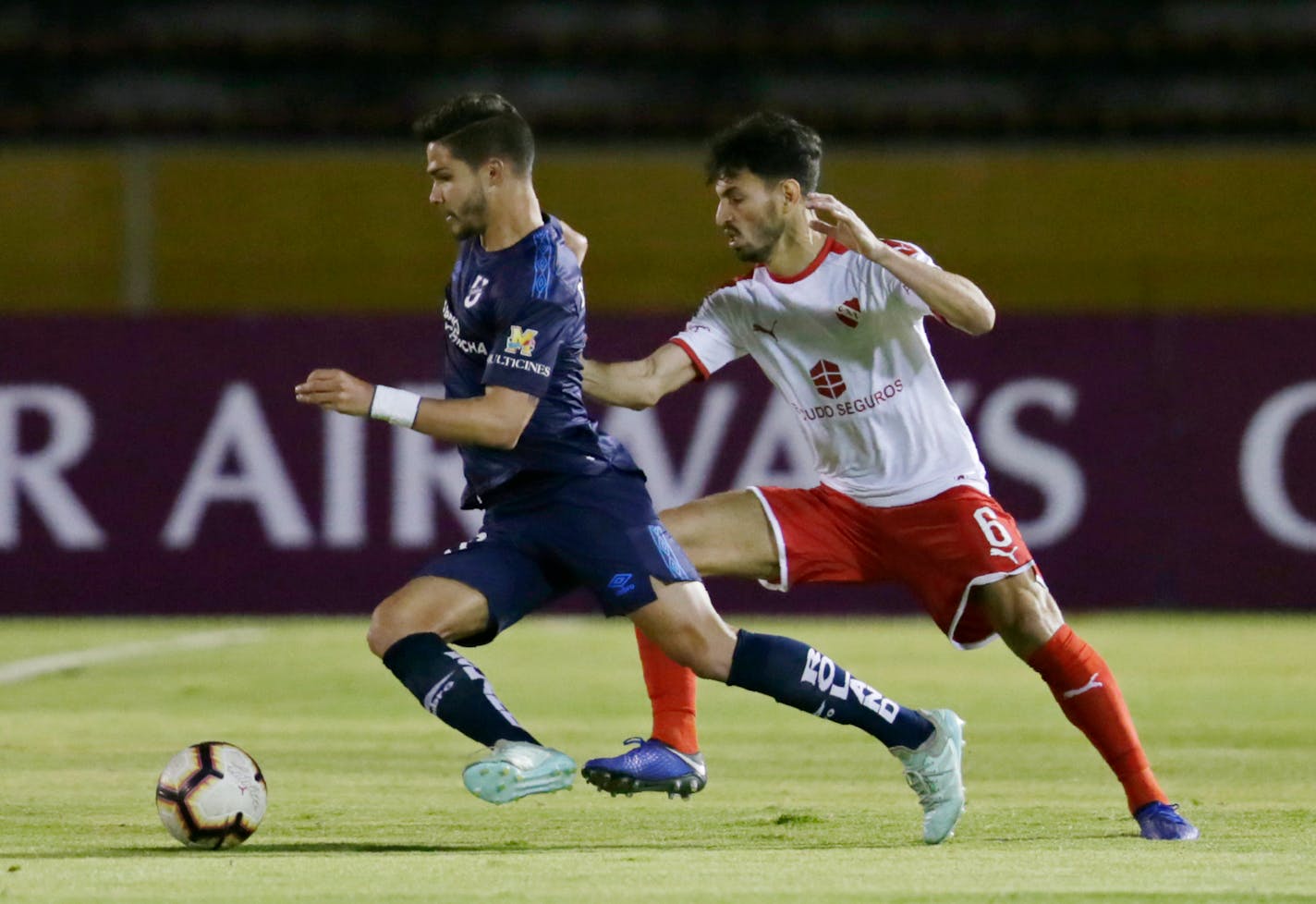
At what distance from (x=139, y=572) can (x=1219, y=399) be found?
6130 millimetres

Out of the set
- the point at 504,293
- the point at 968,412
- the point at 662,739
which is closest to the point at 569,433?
the point at 504,293

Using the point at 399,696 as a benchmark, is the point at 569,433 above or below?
above

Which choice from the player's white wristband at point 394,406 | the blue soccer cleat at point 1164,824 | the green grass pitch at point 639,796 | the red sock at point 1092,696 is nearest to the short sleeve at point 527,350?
the player's white wristband at point 394,406

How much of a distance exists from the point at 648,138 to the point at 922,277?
37.3 ft

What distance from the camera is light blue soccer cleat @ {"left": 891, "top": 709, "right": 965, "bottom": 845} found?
18.3ft

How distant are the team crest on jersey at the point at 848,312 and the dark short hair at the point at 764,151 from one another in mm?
331

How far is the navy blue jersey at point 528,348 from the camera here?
5.52 metres

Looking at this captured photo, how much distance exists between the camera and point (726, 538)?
6.23 m

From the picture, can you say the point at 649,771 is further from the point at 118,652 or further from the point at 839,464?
the point at 118,652

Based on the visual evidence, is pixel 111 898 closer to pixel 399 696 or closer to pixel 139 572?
pixel 399 696

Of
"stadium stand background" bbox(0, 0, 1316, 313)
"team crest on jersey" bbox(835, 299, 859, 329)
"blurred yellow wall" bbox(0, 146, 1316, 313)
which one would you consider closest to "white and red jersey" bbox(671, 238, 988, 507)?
"team crest on jersey" bbox(835, 299, 859, 329)

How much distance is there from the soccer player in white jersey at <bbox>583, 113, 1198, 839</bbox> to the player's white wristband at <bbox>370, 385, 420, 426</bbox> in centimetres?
83

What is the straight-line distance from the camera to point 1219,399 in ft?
41.8

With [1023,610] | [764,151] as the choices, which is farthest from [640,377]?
[1023,610]
